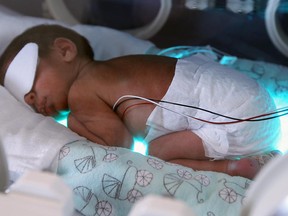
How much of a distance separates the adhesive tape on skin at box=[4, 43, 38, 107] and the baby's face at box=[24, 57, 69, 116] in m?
0.01

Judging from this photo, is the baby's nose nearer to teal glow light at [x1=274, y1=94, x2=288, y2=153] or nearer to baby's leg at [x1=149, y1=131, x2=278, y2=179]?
baby's leg at [x1=149, y1=131, x2=278, y2=179]

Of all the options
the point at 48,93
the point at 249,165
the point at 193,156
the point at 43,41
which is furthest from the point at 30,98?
the point at 249,165

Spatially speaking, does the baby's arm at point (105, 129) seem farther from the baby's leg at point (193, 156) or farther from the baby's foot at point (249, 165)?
the baby's foot at point (249, 165)

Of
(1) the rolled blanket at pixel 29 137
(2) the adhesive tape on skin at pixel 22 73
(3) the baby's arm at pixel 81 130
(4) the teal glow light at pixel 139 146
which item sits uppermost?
(2) the adhesive tape on skin at pixel 22 73

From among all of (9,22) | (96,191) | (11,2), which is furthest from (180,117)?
(11,2)

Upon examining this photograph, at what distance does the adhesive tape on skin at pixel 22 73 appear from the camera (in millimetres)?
1161

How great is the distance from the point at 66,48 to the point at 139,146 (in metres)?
0.35

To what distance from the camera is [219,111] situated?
105 cm

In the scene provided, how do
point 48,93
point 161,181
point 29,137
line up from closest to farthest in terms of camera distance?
point 161,181 < point 29,137 < point 48,93

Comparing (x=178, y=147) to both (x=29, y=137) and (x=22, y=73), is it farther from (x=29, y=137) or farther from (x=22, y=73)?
(x=22, y=73)

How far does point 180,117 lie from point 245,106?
15 cm

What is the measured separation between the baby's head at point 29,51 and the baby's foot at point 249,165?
487 millimetres

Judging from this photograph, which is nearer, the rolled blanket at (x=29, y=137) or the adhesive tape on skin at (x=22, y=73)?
the rolled blanket at (x=29, y=137)

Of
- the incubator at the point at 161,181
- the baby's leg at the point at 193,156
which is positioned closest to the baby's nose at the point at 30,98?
the incubator at the point at 161,181
